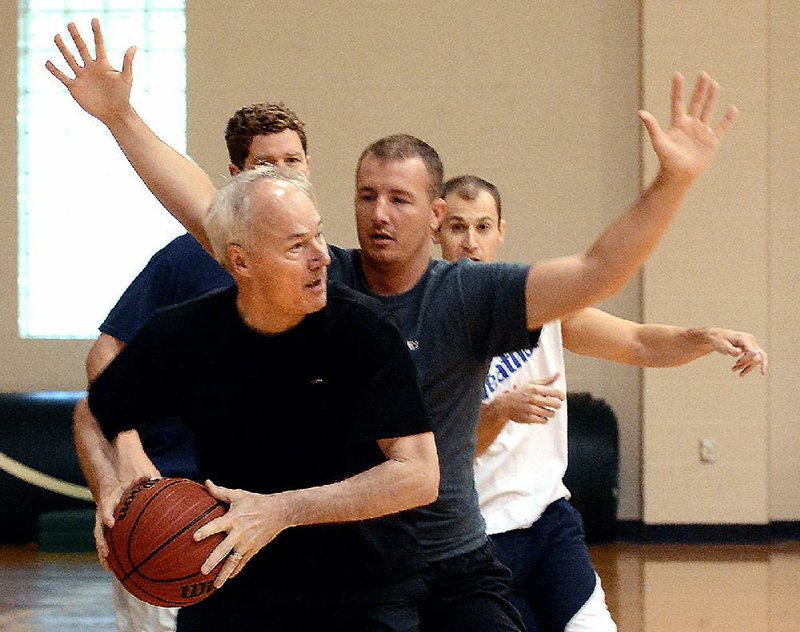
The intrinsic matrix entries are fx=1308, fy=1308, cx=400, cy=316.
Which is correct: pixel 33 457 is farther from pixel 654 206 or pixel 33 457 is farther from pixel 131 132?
pixel 654 206

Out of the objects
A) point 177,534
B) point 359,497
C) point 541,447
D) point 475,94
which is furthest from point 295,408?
point 475,94

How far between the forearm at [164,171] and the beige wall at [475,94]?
224 inches

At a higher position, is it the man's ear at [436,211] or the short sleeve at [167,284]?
the man's ear at [436,211]

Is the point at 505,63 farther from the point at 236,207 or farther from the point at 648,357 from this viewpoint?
the point at 236,207

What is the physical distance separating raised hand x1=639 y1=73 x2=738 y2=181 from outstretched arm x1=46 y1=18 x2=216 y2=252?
3.88 ft

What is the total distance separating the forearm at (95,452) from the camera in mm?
2877

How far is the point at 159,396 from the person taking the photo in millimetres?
2891

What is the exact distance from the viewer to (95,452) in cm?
293

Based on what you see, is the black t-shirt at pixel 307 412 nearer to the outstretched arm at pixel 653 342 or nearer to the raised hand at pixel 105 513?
the raised hand at pixel 105 513

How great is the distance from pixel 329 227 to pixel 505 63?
5.45 feet

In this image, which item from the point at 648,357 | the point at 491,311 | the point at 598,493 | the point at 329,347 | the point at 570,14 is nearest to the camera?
the point at 329,347

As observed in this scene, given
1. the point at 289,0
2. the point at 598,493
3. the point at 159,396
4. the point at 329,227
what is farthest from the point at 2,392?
the point at 159,396

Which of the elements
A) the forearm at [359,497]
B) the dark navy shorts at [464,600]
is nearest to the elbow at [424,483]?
the forearm at [359,497]

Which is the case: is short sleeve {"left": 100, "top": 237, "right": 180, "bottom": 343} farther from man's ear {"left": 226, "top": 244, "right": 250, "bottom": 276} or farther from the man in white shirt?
man's ear {"left": 226, "top": 244, "right": 250, "bottom": 276}
